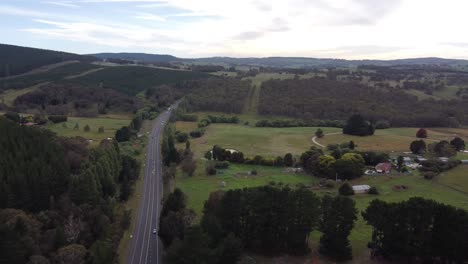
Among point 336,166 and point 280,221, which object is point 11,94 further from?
point 280,221

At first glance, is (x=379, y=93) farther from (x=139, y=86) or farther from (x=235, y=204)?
(x=235, y=204)

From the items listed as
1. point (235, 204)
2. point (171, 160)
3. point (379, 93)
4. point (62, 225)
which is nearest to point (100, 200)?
point (62, 225)

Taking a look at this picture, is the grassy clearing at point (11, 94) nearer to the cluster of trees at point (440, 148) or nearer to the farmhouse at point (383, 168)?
the farmhouse at point (383, 168)

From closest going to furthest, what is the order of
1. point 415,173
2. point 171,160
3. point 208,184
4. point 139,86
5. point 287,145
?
1. point 208,184
2. point 415,173
3. point 171,160
4. point 287,145
5. point 139,86

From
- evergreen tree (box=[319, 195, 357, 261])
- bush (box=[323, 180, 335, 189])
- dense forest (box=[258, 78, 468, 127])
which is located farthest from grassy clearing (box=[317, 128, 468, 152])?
evergreen tree (box=[319, 195, 357, 261])

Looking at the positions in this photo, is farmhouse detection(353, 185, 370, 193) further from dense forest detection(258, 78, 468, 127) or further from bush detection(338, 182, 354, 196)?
dense forest detection(258, 78, 468, 127)
